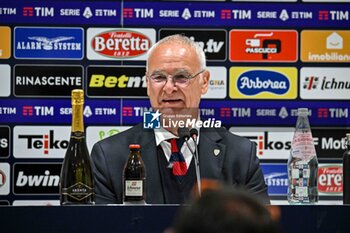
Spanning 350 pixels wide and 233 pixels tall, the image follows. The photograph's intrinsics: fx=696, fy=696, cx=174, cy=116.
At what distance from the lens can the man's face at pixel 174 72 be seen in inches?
100

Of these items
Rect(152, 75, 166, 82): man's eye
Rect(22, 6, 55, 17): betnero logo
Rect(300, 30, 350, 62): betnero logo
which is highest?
Rect(22, 6, 55, 17): betnero logo

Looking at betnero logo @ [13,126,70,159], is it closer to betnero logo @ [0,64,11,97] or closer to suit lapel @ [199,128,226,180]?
A: betnero logo @ [0,64,11,97]

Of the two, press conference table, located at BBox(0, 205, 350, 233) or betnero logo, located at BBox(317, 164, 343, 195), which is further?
betnero logo, located at BBox(317, 164, 343, 195)

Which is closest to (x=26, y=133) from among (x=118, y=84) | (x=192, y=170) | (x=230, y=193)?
(x=118, y=84)

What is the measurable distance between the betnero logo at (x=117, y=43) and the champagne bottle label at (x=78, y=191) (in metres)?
2.59

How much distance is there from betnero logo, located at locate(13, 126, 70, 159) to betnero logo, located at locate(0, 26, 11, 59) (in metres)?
0.49

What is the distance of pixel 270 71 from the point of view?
4586 millimetres

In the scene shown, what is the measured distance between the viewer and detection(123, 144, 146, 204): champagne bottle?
2064 millimetres

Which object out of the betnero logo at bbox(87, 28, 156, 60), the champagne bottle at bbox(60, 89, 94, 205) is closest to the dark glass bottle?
the champagne bottle at bbox(60, 89, 94, 205)

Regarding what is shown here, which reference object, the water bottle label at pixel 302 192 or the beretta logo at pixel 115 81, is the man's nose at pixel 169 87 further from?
the beretta logo at pixel 115 81

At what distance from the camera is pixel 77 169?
2.08 m

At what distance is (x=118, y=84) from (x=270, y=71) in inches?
39.5

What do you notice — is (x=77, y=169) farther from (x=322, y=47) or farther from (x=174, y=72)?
(x=322, y=47)

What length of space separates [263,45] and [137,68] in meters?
0.84
